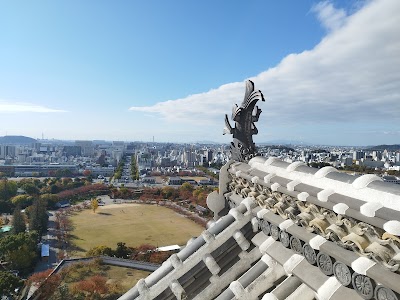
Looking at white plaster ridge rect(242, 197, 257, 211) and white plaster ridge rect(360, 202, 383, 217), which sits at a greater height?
white plaster ridge rect(360, 202, 383, 217)

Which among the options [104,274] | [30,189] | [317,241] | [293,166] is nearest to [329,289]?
[317,241]

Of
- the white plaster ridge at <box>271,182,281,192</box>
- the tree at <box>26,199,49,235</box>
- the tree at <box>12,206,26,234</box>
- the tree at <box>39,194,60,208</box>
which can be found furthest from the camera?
the tree at <box>39,194,60,208</box>

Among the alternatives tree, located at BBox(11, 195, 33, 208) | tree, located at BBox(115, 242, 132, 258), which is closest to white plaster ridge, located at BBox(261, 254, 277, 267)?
tree, located at BBox(115, 242, 132, 258)

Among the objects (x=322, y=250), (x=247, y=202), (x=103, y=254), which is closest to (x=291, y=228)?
(x=322, y=250)

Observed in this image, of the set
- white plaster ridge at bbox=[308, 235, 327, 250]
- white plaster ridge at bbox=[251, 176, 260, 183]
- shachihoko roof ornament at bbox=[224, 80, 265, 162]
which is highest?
shachihoko roof ornament at bbox=[224, 80, 265, 162]

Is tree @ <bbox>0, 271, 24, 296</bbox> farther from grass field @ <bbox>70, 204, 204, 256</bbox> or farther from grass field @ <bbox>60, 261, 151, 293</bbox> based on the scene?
grass field @ <bbox>70, 204, 204, 256</bbox>

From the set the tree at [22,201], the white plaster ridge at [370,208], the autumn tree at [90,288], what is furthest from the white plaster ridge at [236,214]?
the tree at [22,201]
